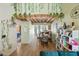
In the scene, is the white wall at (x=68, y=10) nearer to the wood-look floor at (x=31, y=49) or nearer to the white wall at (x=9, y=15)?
the wood-look floor at (x=31, y=49)

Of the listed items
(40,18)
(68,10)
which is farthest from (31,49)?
(68,10)

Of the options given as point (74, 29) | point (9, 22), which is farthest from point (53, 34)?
point (9, 22)

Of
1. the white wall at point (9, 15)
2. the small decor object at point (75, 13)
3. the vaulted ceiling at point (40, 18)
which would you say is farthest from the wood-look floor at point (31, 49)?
the small decor object at point (75, 13)

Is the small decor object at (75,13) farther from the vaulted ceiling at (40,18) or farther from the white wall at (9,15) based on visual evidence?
the white wall at (9,15)

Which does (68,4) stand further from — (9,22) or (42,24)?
(9,22)

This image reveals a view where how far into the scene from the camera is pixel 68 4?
6.15ft

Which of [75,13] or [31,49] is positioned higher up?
[75,13]

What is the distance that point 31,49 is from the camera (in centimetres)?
191

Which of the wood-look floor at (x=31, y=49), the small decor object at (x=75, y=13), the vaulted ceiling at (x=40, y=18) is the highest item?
the small decor object at (x=75, y=13)

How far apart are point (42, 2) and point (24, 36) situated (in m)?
0.44

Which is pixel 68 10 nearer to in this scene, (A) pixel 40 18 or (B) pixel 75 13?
(B) pixel 75 13

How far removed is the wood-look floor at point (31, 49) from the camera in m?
1.90

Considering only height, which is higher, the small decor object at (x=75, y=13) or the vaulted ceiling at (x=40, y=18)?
the small decor object at (x=75, y=13)

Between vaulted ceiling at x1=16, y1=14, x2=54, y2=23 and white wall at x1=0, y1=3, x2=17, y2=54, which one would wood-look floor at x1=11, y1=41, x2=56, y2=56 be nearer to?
white wall at x1=0, y1=3, x2=17, y2=54
